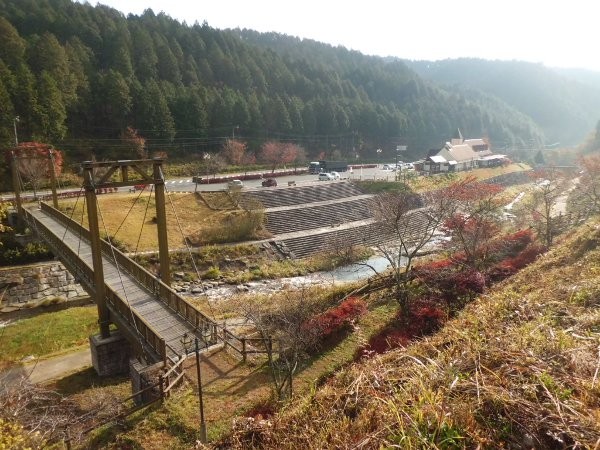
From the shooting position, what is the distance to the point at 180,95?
176 feet

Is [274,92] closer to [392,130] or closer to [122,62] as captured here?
[392,130]

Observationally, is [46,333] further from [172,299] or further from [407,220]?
[407,220]

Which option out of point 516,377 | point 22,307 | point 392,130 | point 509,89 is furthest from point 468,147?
point 509,89

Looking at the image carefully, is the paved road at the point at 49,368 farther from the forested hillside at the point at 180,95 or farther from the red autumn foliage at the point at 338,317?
the forested hillside at the point at 180,95

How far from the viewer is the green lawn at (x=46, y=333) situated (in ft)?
52.1

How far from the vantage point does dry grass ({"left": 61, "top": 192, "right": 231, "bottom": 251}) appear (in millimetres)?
26203

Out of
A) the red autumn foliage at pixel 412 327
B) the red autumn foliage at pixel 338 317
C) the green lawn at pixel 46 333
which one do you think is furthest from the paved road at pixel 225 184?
the red autumn foliage at pixel 412 327

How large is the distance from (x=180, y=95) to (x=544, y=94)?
147481mm

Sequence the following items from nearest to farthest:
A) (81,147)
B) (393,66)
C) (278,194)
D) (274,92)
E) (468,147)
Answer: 1. (278,194)
2. (81,147)
3. (468,147)
4. (274,92)
5. (393,66)

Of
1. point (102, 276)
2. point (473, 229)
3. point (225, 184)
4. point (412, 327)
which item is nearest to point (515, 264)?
point (473, 229)

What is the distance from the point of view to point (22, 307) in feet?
68.6

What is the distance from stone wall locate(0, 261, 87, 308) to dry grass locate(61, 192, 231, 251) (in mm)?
3753

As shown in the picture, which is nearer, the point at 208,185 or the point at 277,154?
the point at 208,185

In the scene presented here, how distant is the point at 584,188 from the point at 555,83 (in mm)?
155506
